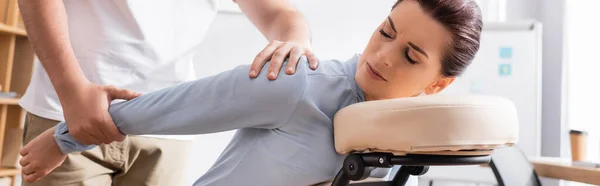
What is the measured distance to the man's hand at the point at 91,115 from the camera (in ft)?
2.99

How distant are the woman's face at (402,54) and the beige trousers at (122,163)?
0.55m

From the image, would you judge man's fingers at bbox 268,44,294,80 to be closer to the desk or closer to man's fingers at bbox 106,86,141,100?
man's fingers at bbox 106,86,141,100

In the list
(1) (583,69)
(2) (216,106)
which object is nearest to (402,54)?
(2) (216,106)

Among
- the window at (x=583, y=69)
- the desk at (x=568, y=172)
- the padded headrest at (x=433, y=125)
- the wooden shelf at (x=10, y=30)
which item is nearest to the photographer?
the padded headrest at (x=433, y=125)

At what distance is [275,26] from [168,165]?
403mm

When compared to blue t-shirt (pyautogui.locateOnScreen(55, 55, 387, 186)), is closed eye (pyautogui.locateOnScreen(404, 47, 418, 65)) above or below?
above

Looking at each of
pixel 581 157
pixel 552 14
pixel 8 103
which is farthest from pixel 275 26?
pixel 552 14

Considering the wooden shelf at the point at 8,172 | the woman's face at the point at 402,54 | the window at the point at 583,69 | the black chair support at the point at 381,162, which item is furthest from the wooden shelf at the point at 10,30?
the window at the point at 583,69

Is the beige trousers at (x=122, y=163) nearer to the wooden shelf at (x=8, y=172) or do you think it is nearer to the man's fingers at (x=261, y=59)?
the man's fingers at (x=261, y=59)

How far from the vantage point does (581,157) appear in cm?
193

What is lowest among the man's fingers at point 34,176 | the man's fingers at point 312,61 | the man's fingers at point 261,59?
the man's fingers at point 34,176

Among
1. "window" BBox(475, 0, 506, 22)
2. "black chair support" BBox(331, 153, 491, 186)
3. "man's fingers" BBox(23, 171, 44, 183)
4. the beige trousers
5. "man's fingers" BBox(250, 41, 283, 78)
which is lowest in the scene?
"window" BBox(475, 0, 506, 22)

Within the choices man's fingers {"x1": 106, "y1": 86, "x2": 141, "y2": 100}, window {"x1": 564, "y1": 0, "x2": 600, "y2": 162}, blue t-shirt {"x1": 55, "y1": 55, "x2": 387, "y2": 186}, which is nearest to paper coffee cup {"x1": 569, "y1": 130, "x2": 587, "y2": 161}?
window {"x1": 564, "y1": 0, "x2": 600, "y2": 162}

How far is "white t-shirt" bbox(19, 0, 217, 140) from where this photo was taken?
113cm
